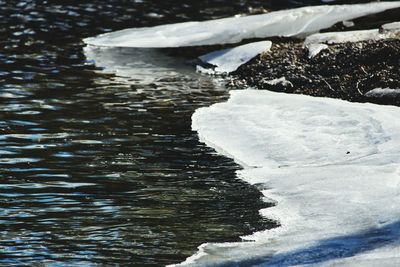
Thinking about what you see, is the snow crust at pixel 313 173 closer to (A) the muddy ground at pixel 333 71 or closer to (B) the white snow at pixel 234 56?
(A) the muddy ground at pixel 333 71

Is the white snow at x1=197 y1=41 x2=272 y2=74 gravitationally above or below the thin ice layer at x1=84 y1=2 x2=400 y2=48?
below

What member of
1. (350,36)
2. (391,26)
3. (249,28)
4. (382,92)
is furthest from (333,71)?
(249,28)

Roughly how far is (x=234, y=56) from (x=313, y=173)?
299 inches

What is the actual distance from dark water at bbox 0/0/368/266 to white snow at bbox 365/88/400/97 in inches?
87.3

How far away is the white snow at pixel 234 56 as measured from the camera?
15.5 m

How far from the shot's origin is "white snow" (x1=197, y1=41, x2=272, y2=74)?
15477 mm

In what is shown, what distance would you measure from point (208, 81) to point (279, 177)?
20.9 feet

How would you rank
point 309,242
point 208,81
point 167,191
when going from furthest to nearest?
point 208,81 < point 167,191 < point 309,242

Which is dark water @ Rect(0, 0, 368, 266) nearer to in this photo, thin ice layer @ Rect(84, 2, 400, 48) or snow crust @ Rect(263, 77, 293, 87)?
thin ice layer @ Rect(84, 2, 400, 48)

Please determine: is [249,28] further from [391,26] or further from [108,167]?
[108,167]

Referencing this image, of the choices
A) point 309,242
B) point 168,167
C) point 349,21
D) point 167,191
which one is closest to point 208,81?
point 349,21

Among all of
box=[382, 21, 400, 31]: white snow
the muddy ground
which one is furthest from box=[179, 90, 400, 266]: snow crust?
box=[382, 21, 400, 31]: white snow

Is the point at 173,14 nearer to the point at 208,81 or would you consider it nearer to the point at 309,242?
the point at 208,81

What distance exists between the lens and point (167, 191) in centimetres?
834
